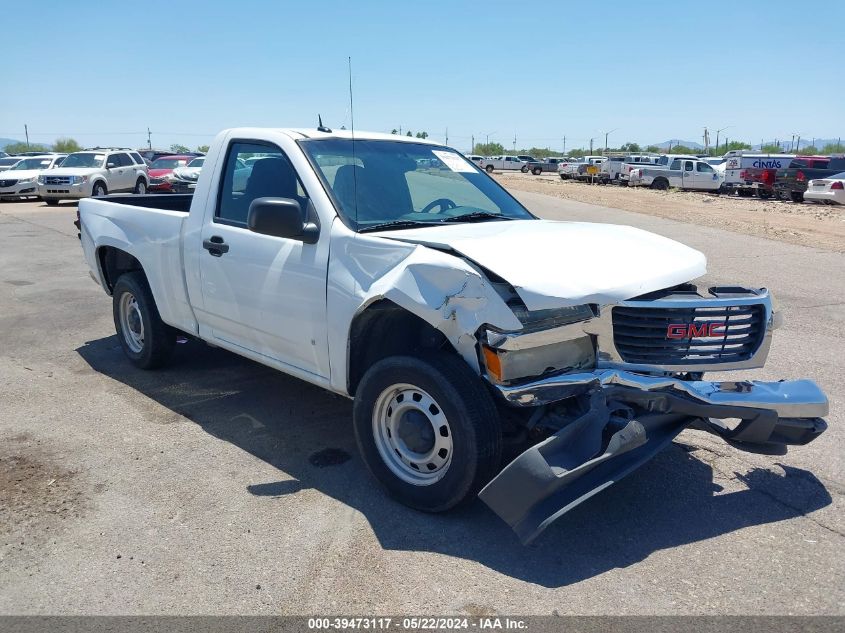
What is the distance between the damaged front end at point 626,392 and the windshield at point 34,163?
28.4 m

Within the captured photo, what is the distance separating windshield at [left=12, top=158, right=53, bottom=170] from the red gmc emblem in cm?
2864

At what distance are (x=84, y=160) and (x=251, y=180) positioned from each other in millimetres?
22204

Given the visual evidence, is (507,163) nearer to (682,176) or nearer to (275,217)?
(682,176)

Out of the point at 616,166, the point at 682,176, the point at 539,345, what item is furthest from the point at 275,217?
the point at 616,166

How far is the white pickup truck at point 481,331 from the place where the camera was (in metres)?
3.41

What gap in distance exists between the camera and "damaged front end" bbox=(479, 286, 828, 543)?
3.29 meters

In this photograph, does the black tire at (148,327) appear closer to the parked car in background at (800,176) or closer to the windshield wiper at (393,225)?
the windshield wiper at (393,225)

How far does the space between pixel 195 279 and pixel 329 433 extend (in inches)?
58.0

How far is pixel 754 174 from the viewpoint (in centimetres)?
3256

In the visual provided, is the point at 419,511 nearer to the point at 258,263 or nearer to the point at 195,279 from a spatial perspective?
the point at 258,263

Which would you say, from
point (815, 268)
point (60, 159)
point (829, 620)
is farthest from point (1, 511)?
point (60, 159)

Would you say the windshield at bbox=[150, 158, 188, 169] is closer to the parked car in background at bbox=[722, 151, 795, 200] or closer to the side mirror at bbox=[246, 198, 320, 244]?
the parked car in background at bbox=[722, 151, 795, 200]

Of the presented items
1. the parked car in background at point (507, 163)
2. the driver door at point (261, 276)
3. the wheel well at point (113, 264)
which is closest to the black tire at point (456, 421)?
the driver door at point (261, 276)

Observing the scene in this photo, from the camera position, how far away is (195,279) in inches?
206
